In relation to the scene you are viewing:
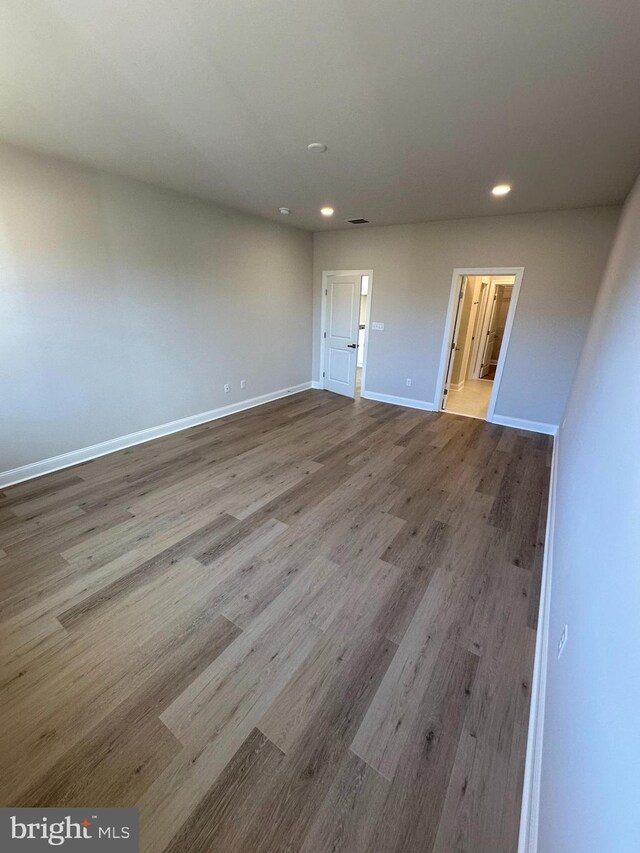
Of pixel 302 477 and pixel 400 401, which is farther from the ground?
pixel 400 401

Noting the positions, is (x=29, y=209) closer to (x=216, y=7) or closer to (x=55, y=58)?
(x=55, y=58)

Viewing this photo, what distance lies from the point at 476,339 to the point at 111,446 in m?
7.13

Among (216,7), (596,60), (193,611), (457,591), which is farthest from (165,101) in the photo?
(457,591)

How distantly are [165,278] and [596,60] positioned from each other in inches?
152

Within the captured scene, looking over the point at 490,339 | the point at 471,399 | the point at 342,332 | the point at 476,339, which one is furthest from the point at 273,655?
the point at 490,339

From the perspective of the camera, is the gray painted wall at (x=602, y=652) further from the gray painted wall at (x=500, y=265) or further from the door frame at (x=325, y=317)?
the door frame at (x=325, y=317)

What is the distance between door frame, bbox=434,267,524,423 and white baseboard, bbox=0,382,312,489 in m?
2.93

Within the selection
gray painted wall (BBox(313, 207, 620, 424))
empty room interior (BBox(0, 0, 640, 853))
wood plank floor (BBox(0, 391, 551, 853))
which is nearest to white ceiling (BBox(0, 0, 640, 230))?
empty room interior (BBox(0, 0, 640, 853))

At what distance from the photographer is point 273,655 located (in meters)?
1.70

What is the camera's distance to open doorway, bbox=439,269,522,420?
486 cm

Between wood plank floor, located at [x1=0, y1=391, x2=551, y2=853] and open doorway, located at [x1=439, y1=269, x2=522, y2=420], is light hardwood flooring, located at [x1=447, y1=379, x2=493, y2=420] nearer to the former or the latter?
open doorway, located at [x1=439, y1=269, x2=522, y2=420]

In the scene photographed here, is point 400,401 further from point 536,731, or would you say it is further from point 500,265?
point 536,731

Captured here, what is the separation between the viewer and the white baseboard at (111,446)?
3180mm

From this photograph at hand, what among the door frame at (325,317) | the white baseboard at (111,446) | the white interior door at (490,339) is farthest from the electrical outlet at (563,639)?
the white interior door at (490,339)
